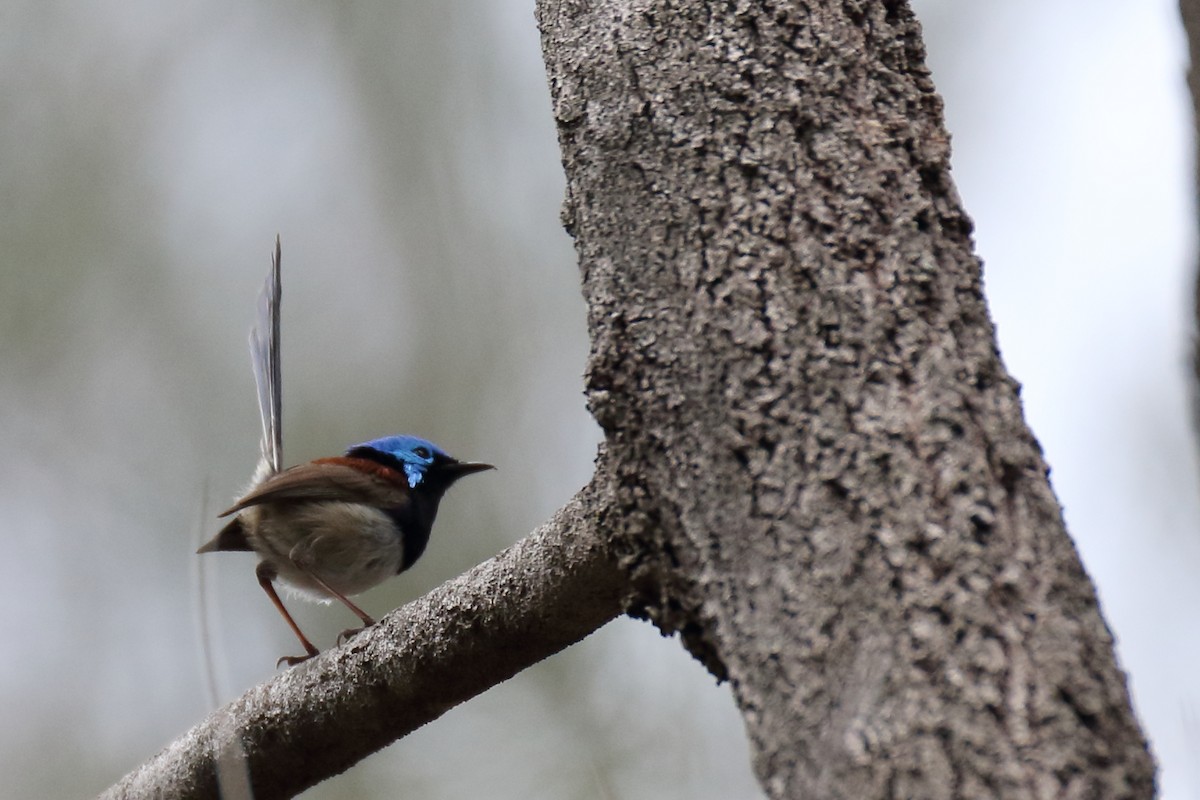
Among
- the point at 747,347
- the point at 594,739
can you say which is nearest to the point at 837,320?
the point at 747,347

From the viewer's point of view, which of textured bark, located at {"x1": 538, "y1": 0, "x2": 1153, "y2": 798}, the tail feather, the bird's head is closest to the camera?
textured bark, located at {"x1": 538, "y1": 0, "x2": 1153, "y2": 798}

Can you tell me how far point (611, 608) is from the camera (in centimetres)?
270

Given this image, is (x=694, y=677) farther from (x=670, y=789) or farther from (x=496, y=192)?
(x=496, y=192)

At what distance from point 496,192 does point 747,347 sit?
283 inches

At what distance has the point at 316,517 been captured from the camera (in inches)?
180

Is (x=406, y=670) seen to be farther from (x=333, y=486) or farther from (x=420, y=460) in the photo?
(x=420, y=460)

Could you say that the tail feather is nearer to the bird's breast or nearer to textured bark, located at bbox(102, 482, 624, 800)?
the bird's breast

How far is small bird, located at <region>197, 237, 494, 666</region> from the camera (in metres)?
4.59

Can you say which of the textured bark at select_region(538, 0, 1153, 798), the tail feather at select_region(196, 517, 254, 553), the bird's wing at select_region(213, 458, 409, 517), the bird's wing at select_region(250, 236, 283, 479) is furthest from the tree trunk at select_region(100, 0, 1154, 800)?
the bird's wing at select_region(250, 236, 283, 479)

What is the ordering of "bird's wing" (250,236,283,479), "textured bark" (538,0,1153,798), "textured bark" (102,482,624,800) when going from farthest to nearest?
"bird's wing" (250,236,283,479) < "textured bark" (102,482,624,800) < "textured bark" (538,0,1153,798)

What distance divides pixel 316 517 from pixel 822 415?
3225 millimetres

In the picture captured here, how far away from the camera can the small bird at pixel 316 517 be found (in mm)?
4590

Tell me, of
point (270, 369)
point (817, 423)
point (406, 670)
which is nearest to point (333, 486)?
point (270, 369)

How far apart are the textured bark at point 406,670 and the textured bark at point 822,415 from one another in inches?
24.0
